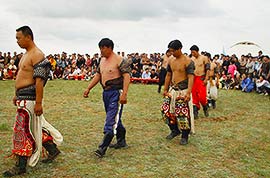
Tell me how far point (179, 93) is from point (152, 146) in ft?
3.38

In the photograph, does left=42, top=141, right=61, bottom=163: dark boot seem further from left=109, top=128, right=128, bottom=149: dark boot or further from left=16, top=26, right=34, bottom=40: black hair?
left=16, top=26, right=34, bottom=40: black hair

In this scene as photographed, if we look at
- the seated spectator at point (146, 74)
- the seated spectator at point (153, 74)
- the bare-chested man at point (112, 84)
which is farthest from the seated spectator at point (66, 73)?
the bare-chested man at point (112, 84)

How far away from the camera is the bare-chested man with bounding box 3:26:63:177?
14.1ft

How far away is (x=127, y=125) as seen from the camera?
7523 millimetres

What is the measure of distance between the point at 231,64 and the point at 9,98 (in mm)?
11112

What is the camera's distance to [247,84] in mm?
15555

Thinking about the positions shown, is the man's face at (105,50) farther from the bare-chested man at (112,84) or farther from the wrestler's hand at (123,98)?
the wrestler's hand at (123,98)

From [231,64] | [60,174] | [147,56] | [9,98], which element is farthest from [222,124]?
[147,56]

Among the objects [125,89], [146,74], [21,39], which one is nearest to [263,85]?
[146,74]

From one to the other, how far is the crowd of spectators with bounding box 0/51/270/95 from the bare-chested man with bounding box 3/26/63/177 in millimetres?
9579

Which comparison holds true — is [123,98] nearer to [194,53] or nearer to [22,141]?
[22,141]

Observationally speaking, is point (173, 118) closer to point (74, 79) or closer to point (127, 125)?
point (127, 125)

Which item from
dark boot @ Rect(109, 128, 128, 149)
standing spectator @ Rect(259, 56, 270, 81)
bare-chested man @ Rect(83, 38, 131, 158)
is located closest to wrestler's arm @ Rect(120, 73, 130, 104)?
bare-chested man @ Rect(83, 38, 131, 158)

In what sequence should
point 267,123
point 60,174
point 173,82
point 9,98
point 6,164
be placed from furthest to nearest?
point 9,98 → point 267,123 → point 173,82 → point 6,164 → point 60,174
